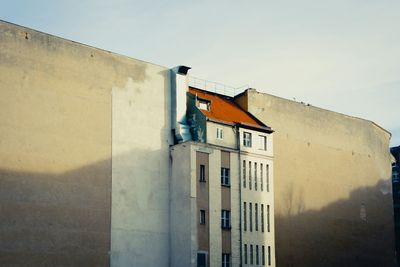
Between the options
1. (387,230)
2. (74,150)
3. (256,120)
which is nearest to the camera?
(74,150)

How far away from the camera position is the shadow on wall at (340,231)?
180 ft

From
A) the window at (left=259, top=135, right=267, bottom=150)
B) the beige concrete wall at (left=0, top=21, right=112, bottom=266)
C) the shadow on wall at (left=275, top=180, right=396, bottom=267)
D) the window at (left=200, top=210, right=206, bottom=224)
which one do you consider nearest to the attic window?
the window at (left=259, top=135, right=267, bottom=150)

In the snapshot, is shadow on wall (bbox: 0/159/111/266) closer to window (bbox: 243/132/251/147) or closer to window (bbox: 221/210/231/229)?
window (bbox: 221/210/231/229)

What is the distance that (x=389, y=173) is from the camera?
69.4 metres

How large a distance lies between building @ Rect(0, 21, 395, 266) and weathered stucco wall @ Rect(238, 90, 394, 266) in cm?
27

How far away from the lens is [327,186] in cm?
6041

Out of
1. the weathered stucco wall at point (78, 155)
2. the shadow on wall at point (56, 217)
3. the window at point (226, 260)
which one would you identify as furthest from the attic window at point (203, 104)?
the window at point (226, 260)

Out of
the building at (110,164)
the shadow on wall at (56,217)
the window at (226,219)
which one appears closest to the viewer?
the shadow on wall at (56,217)

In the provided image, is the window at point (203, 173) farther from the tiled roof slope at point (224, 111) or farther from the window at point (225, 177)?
the tiled roof slope at point (224, 111)

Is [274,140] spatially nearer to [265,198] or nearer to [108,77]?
[265,198]

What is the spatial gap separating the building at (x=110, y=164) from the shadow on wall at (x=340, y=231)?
26 cm

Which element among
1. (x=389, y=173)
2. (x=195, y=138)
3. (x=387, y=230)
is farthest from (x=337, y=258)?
(x=195, y=138)

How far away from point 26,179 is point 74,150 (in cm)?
406

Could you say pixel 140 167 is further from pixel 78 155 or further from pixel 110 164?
pixel 78 155
